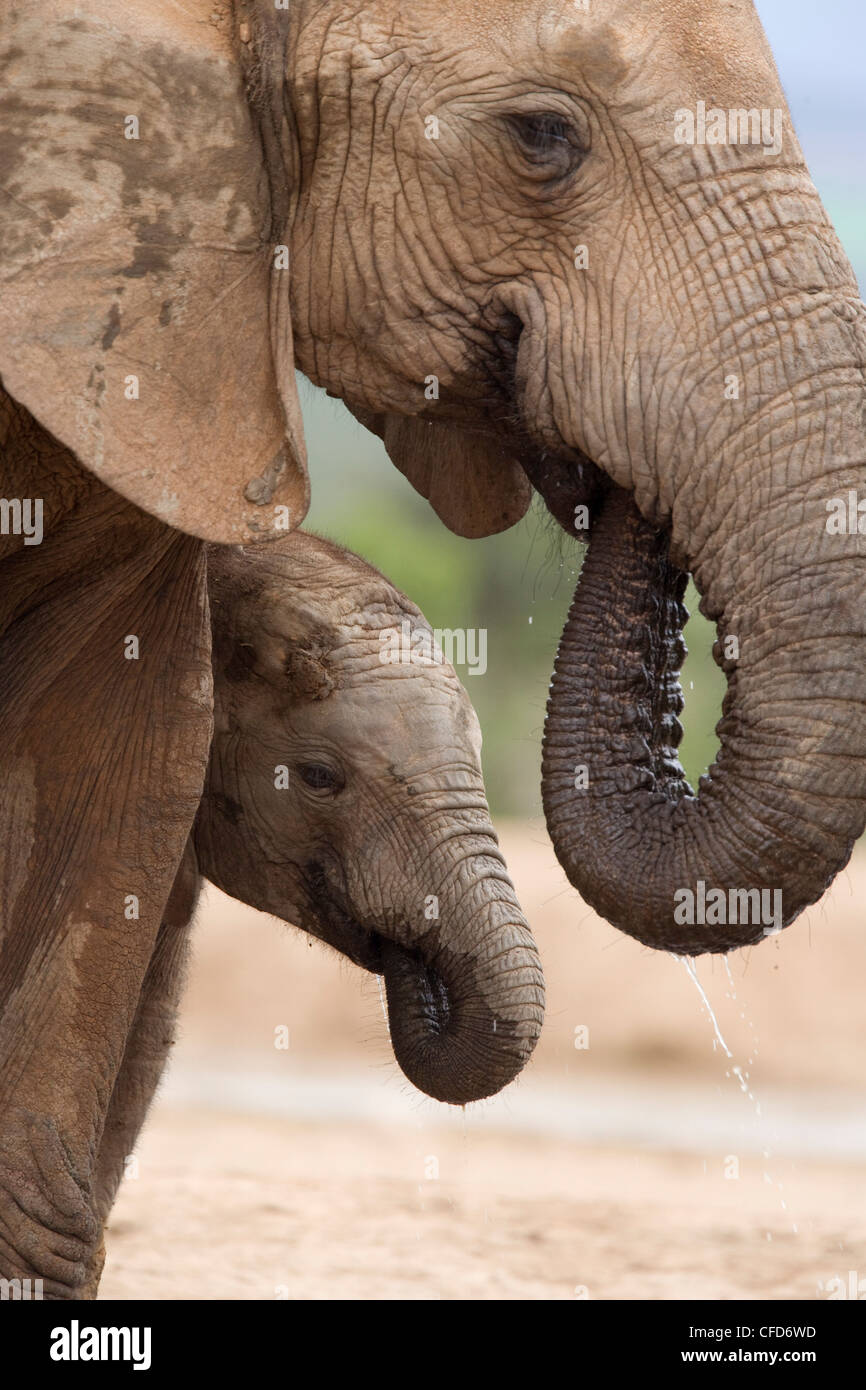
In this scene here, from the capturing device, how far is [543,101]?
3.04 metres

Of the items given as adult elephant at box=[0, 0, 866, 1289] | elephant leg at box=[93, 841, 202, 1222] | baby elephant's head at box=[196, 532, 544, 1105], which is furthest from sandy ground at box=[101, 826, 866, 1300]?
adult elephant at box=[0, 0, 866, 1289]

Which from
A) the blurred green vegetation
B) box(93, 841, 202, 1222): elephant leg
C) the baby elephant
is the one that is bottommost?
box(93, 841, 202, 1222): elephant leg

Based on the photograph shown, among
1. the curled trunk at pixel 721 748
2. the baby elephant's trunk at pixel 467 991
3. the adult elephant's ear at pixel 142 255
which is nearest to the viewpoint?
the curled trunk at pixel 721 748

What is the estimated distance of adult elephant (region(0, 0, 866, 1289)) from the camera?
9.64 feet

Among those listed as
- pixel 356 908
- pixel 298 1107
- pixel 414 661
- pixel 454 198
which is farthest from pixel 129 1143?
pixel 298 1107

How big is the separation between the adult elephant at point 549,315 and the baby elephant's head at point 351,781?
1.72 metres

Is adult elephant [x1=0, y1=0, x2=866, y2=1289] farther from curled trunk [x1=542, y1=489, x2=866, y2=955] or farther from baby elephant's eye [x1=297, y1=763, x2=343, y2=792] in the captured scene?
baby elephant's eye [x1=297, y1=763, x2=343, y2=792]

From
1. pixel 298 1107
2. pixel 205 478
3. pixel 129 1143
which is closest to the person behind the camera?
pixel 205 478

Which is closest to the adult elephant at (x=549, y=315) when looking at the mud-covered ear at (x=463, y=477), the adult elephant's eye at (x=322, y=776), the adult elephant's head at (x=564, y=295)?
the adult elephant's head at (x=564, y=295)

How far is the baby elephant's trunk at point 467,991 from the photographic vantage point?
4.75m

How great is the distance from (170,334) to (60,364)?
0.18 meters

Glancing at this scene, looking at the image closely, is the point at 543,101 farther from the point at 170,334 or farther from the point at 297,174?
the point at 170,334

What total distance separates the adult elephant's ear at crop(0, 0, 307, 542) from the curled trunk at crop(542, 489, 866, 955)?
0.53 metres

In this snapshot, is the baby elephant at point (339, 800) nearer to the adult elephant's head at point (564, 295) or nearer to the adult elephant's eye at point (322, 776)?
the adult elephant's eye at point (322, 776)
